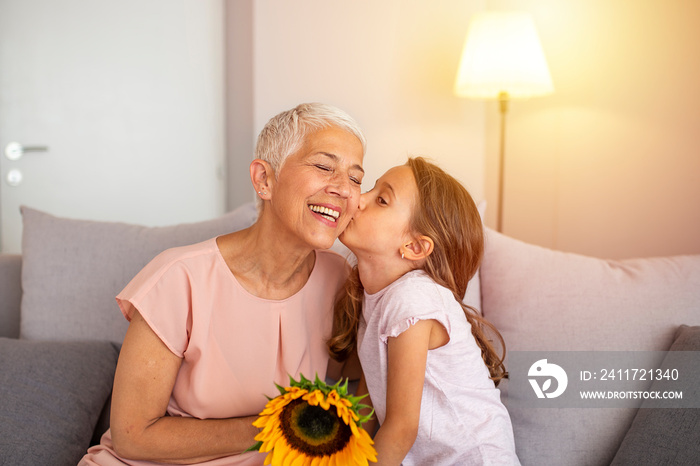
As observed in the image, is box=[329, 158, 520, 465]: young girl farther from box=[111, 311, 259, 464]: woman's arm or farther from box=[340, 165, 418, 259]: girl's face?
box=[111, 311, 259, 464]: woman's arm

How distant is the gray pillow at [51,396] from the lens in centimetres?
137

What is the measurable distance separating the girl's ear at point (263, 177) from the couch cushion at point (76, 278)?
43 cm

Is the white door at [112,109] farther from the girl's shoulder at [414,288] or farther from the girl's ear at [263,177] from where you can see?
the girl's shoulder at [414,288]

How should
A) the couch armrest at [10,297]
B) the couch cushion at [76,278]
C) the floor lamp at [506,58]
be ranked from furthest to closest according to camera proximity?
the floor lamp at [506,58]
the couch armrest at [10,297]
the couch cushion at [76,278]

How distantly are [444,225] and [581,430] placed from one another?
63cm

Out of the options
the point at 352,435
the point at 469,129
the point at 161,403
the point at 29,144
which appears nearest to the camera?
the point at 352,435

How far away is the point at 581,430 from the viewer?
1463 mm

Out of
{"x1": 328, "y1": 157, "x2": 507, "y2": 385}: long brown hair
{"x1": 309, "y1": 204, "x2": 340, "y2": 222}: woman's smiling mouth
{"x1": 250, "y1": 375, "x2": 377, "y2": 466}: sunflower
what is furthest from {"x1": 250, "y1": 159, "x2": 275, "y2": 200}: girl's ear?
{"x1": 250, "y1": 375, "x2": 377, "y2": 466}: sunflower

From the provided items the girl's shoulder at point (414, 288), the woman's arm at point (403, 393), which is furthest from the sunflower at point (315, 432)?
the girl's shoulder at point (414, 288)

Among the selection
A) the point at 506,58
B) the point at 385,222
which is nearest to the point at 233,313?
the point at 385,222

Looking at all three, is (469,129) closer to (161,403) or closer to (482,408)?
(482,408)

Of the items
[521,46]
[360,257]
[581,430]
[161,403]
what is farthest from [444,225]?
[521,46]

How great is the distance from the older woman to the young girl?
0.36 feet

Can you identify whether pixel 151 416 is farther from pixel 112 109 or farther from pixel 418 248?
pixel 112 109
